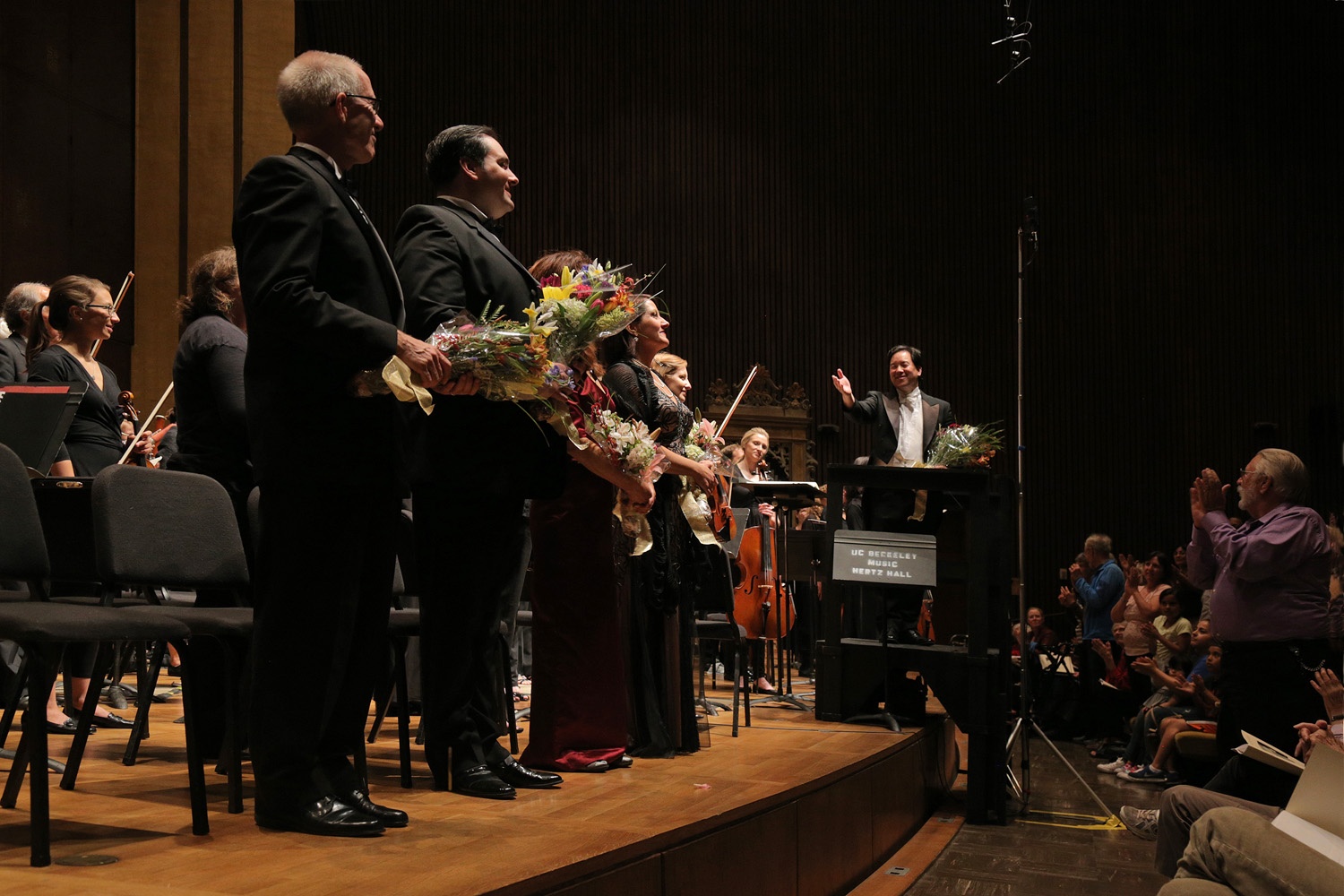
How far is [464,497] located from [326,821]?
28.1 inches

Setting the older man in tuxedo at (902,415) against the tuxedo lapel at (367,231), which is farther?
the older man in tuxedo at (902,415)

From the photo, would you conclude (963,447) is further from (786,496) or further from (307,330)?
(307,330)

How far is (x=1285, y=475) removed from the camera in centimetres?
409

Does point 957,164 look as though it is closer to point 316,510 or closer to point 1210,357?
point 1210,357

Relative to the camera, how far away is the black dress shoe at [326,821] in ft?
6.81

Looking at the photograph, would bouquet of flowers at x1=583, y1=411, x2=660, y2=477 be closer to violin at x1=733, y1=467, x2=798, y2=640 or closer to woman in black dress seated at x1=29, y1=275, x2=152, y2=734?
woman in black dress seated at x1=29, y1=275, x2=152, y2=734

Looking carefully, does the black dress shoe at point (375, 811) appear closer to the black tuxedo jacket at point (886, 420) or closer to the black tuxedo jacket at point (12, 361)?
the black tuxedo jacket at point (12, 361)

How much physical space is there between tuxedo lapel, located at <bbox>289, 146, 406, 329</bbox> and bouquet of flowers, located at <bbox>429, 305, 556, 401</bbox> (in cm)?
9

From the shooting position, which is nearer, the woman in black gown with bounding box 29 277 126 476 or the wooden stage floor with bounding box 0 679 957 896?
the wooden stage floor with bounding box 0 679 957 896

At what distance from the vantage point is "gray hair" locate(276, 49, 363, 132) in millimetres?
2223

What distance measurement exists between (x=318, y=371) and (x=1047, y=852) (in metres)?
3.30

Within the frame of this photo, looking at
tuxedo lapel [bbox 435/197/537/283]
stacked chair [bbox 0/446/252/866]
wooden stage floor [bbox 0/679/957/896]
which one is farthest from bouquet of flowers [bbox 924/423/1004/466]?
stacked chair [bbox 0/446/252/866]

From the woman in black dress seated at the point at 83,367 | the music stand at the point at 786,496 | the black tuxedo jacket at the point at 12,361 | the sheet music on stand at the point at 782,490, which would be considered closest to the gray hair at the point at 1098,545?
the music stand at the point at 786,496

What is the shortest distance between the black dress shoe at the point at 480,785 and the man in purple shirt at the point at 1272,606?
2618mm
